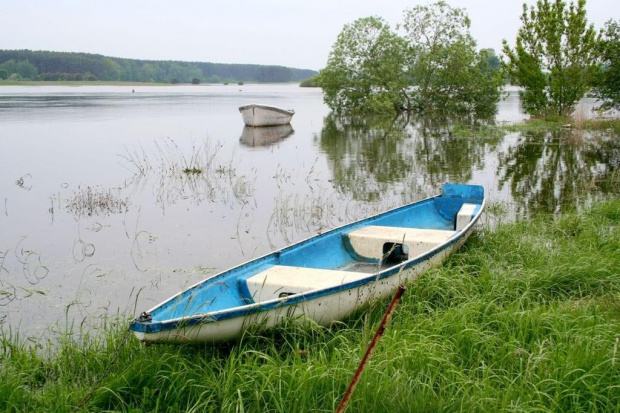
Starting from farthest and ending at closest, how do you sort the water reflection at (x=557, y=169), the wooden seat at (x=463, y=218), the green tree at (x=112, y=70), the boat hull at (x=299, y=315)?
the green tree at (x=112, y=70) < the water reflection at (x=557, y=169) < the wooden seat at (x=463, y=218) < the boat hull at (x=299, y=315)

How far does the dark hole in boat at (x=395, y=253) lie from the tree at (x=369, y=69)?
103ft

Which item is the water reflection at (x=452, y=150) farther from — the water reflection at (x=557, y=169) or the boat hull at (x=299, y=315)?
the boat hull at (x=299, y=315)

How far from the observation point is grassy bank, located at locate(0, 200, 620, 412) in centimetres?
404

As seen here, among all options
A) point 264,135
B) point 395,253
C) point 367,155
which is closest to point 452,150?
point 367,155

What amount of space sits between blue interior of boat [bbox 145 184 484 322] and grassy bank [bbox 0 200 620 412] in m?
0.44

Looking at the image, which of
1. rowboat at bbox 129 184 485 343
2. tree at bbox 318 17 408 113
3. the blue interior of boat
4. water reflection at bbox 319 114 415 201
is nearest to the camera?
rowboat at bbox 129 184 485 343

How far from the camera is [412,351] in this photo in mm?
4699

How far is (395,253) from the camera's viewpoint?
7.85 metres

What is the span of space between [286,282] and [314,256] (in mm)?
1485

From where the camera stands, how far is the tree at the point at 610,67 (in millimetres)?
26056

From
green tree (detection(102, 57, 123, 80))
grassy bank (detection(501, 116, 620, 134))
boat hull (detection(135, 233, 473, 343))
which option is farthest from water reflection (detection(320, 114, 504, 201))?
green tree (detection(102, 57, 123, 80))

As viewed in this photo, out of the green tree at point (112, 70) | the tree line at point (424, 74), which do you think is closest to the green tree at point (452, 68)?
the tree line at point (424, 74)

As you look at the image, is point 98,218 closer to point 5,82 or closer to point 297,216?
point 297,216

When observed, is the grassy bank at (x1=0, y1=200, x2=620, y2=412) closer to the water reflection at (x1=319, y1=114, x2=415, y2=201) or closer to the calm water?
the calm water
